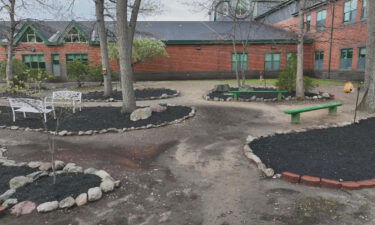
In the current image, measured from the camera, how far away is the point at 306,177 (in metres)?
4.52

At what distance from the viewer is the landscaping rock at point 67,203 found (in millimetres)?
3835

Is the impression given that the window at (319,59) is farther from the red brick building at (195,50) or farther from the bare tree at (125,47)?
the bare tree at (125,47)

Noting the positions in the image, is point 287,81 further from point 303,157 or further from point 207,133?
point 303,157

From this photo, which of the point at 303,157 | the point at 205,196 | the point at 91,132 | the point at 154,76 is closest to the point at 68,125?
the point at 91,132

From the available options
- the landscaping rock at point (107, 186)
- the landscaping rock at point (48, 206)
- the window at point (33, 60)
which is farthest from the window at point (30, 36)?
the landscaping rock at point (48, 206)

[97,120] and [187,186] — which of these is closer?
[187,186]

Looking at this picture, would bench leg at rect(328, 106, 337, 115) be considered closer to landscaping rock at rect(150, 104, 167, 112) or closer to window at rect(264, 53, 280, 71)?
landscaping rock at rect(150, 104, 167, 112)

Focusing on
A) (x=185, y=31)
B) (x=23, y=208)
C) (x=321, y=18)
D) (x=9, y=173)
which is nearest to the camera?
(x=23, y=208)

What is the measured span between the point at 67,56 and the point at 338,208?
26.9 metres

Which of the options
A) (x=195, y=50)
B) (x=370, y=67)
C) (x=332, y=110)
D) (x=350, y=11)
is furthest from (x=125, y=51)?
(x=350, y=11)

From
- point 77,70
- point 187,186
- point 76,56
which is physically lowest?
point 187,186

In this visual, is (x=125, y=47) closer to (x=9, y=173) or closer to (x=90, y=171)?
(x=90, y=171)

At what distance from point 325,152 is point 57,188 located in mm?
5485

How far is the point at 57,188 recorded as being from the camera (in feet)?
14.0
